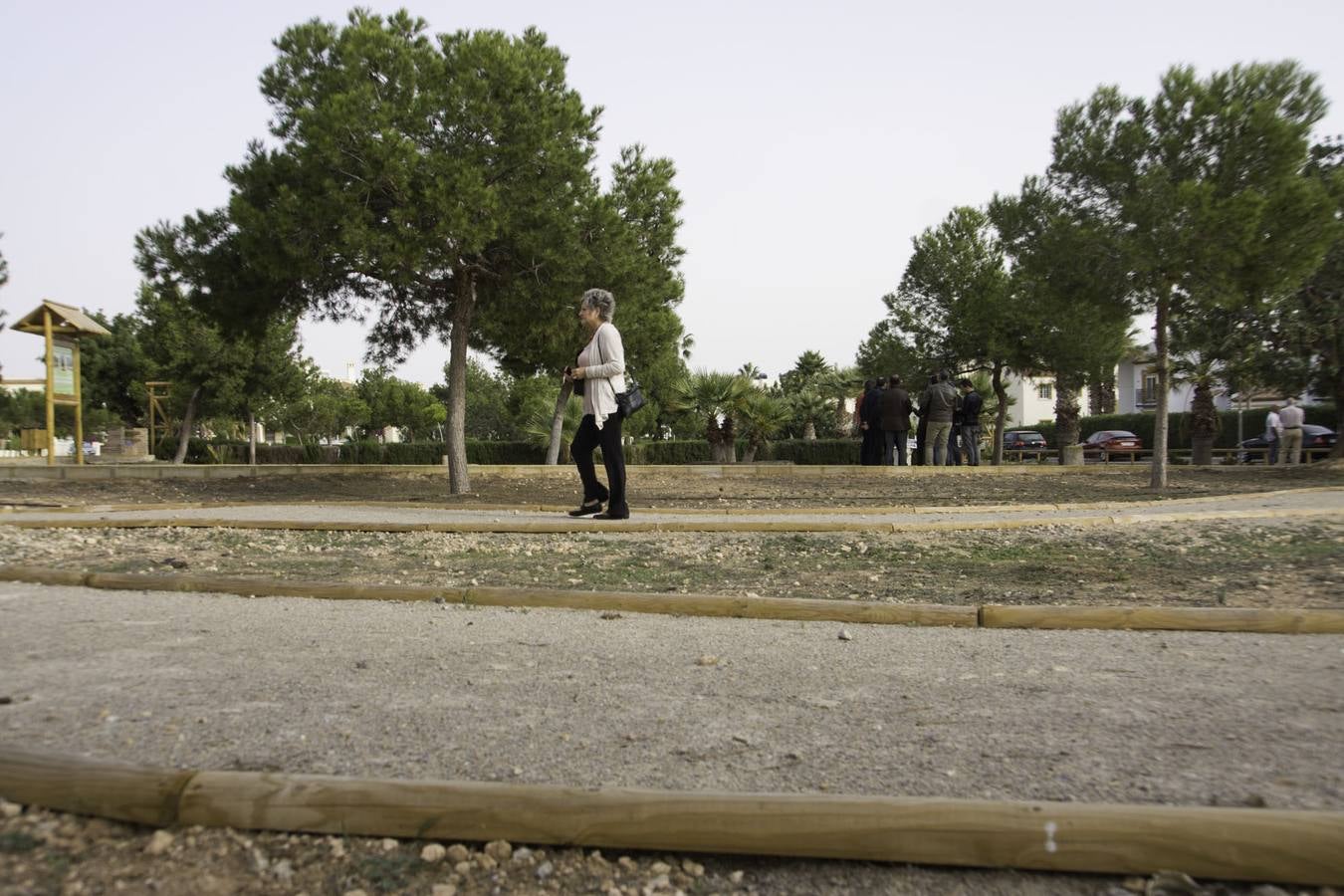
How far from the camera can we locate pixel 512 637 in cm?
407

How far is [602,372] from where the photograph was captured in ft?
26.8

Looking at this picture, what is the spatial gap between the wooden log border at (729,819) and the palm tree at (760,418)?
2602 centimetres

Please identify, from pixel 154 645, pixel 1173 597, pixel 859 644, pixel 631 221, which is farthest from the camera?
pixel 631 221

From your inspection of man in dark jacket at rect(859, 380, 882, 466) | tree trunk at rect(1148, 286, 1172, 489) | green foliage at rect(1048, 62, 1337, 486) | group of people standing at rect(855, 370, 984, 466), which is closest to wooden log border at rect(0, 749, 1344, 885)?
green foliage at rect(1048, 62, 1337, 486)

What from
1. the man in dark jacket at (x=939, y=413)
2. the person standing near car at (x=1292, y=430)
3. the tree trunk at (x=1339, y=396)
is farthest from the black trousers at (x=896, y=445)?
the person standing near car at (x=1292, y=430)

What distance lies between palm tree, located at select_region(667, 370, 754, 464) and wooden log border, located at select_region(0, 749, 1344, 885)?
25.6 metres

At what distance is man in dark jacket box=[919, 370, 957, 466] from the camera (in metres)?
17.8

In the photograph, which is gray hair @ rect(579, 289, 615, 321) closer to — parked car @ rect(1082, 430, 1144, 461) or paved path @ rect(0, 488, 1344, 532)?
paved path @ rect(0, 488, 1344, 532)

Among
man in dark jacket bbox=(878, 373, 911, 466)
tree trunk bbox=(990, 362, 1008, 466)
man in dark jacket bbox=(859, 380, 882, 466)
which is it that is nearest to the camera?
man in dark jacket bbox=(878, 373, 911, 466)

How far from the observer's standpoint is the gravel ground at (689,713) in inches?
83.4

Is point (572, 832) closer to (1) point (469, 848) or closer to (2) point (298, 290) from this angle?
(1) point (469, 848)

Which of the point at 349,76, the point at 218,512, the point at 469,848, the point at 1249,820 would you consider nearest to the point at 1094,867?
the point at 1249,820

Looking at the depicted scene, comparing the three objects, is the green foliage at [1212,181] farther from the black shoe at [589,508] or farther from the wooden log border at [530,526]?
the black shoe at [589,508]

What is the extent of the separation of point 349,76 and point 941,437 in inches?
488
